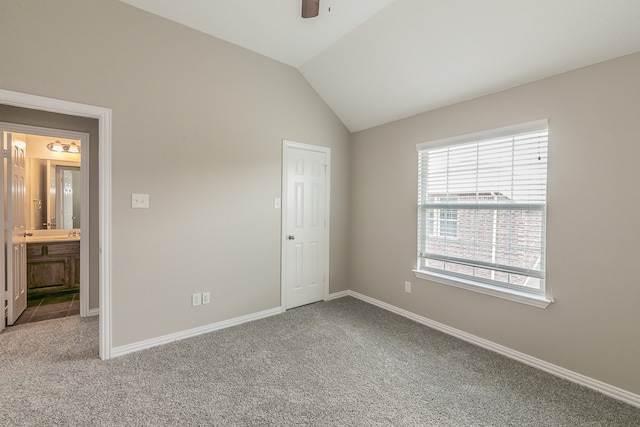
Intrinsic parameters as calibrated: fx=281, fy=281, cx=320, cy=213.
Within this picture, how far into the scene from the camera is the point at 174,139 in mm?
2680

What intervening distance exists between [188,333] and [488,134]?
11.4 feet

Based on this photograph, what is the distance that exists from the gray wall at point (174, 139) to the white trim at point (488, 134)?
1.60 metres

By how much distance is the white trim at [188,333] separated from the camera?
96.9 inches

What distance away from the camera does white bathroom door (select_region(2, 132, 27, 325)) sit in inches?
115

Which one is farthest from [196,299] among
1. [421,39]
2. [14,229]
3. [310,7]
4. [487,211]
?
[421,39]

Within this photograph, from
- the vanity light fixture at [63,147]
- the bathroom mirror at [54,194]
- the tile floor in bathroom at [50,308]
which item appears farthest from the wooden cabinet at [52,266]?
the vanity light fixture at [63,147]

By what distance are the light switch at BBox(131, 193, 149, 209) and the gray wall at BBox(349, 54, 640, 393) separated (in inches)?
121

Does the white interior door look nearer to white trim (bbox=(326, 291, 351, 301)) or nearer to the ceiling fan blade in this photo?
white trim (bbox=(326, 291, 351, 301))

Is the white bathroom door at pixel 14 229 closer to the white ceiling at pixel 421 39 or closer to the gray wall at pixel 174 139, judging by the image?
the gray wall at pixel 174 139

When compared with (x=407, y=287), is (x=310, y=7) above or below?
above

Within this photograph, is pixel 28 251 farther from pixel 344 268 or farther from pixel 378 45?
pixel 378 45

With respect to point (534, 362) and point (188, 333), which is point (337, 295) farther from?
point (534, 362)

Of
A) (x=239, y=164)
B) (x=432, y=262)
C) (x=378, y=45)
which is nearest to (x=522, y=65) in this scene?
(x=378, y=45)

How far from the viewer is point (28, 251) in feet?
12.9
